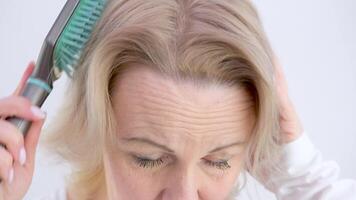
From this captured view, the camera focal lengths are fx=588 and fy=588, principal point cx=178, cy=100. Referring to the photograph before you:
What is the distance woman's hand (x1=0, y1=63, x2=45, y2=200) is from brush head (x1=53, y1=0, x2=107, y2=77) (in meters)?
0.06

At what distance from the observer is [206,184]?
3.36 ft

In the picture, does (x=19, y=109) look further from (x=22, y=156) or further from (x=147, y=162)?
(x=147, y=162)

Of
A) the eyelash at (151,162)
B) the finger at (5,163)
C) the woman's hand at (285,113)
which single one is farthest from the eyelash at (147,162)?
the woman's hand at (285,113)

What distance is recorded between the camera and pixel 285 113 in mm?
1238

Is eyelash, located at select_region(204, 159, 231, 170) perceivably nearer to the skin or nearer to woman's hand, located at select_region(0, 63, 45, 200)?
the skin

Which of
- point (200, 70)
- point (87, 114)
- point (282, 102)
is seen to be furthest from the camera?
point (282, 102)

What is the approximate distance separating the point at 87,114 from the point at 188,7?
276 millimetres

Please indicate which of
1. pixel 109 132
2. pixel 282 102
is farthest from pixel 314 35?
pixel 109 132

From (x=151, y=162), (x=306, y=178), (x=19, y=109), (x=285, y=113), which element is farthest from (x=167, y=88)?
(x=306, y=178)

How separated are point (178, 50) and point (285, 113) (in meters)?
0.37

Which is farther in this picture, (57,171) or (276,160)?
(57,171)

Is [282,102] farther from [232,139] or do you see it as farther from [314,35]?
[314,35]

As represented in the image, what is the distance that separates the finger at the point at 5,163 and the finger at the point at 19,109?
59mm

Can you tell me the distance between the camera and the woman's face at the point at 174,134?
3.16ft
